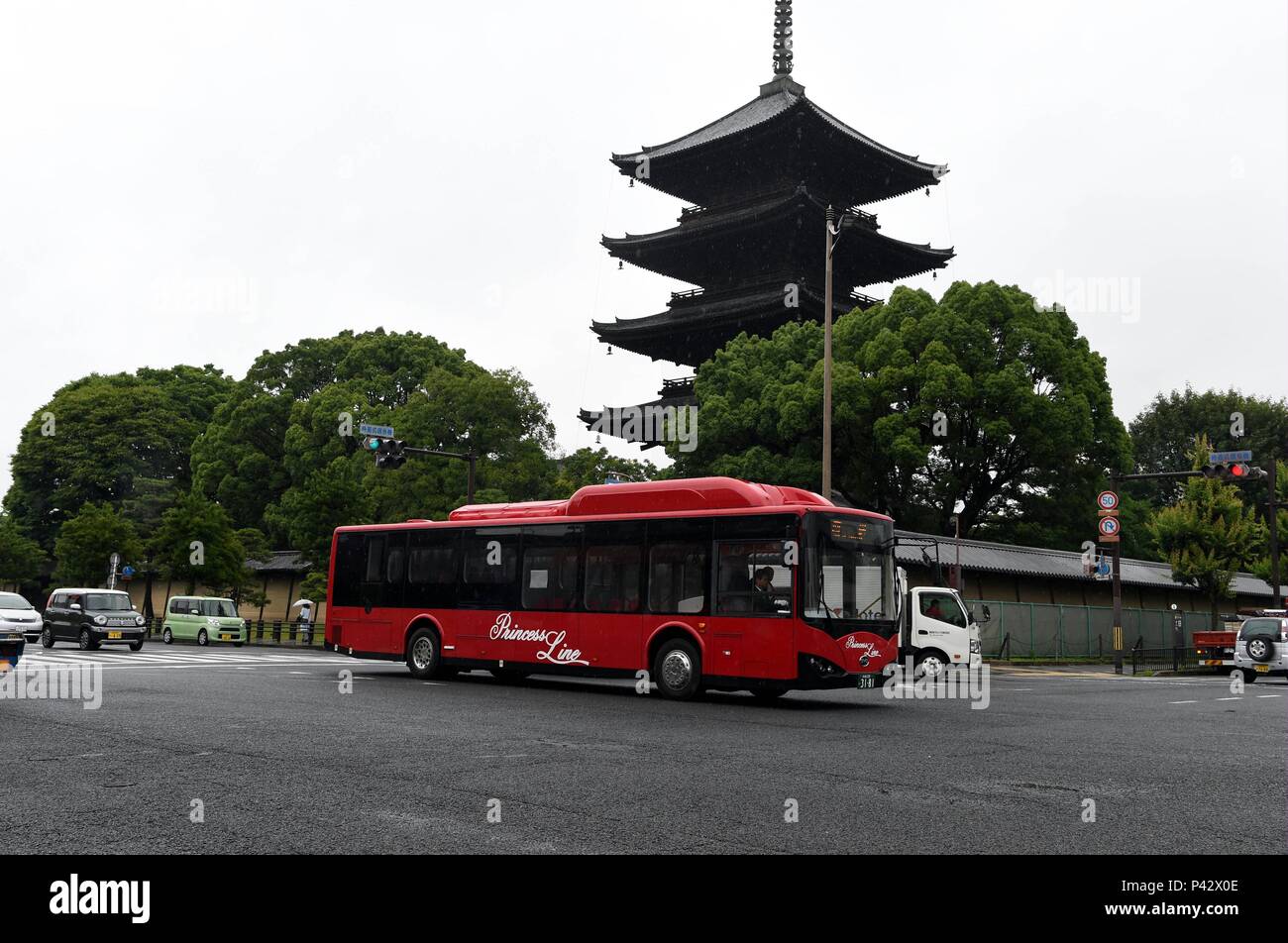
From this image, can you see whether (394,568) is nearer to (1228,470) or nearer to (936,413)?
(1228,470)

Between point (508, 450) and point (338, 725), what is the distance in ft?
102

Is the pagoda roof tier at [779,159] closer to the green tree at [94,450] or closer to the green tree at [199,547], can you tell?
the green tree at [199,547]

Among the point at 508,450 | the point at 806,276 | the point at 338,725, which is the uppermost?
the point at 806,276

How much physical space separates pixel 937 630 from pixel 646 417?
1120 inches

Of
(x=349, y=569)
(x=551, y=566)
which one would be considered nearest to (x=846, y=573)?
(x=551, y=566)

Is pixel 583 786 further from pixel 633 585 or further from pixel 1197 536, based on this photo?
pixel 1197 536

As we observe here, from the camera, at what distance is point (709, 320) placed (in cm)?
5000

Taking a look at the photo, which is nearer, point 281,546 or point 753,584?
point 753,584

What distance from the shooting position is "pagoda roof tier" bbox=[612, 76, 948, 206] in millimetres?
48000

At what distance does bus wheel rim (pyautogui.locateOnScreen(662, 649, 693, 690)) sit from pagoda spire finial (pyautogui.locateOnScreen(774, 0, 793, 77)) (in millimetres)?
43257

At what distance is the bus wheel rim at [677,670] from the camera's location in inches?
631

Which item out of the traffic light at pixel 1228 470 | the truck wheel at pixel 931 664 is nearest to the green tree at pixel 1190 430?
the traffic light at pixel 1228 470
